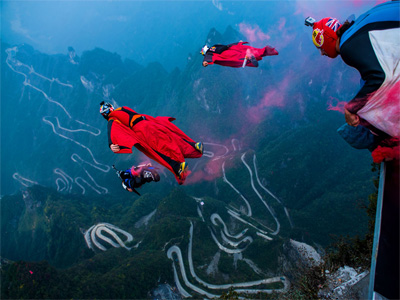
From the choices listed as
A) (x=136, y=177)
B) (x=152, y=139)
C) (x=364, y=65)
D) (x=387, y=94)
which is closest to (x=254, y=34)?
(x=152, y=139)

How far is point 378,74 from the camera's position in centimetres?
486

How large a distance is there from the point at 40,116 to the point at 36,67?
39.0 metres

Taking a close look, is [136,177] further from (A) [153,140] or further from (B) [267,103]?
(B) [267,103]

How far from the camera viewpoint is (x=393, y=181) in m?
4.77

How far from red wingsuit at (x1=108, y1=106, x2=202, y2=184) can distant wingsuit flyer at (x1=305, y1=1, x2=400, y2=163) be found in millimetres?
6552

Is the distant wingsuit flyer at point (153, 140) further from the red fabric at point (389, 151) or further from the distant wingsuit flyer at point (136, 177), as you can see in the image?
the red fabric at point (389, 151)

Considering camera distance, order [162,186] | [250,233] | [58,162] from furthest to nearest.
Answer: [58,162] < [162,186] < [250,233]

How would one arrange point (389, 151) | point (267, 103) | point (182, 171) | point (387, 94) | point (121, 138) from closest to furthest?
point (387, 94) < point (389, 151) < point (182, 171) < point (121, 138) < point (267, 103)

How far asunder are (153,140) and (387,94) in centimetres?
818

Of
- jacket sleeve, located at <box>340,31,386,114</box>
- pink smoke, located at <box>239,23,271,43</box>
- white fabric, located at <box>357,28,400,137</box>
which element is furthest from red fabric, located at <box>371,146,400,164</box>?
pink smoke, located at <box>239,23,271,43</box>

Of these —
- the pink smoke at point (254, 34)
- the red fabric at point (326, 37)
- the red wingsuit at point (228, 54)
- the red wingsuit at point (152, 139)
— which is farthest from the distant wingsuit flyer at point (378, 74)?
the pink smoke at point (254, 34)

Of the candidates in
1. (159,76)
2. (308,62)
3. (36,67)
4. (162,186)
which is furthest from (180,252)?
(36,67)

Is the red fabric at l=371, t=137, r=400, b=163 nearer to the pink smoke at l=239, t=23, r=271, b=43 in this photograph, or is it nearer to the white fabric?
the white fabric

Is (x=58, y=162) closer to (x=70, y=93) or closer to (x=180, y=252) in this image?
(x=70, y=93)
